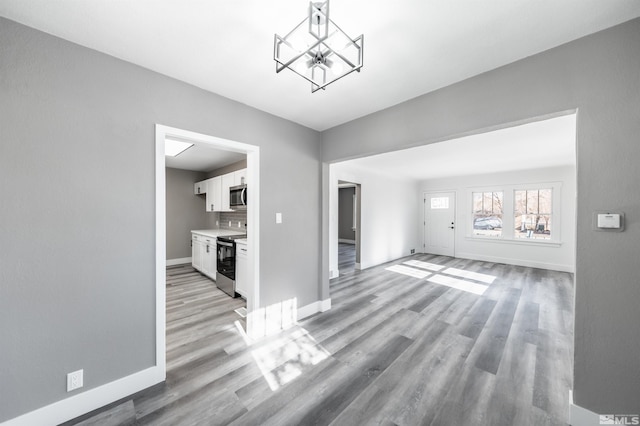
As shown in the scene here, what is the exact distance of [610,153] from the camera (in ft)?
4.83

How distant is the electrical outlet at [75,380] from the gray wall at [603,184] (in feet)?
11.2

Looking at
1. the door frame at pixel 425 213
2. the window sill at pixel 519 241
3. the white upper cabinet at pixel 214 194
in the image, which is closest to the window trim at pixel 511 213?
the window sill at pixel 519 241

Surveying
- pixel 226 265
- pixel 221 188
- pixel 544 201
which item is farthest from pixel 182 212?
pixel 544 201

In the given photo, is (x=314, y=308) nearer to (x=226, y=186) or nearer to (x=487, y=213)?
(x=226, y=186)

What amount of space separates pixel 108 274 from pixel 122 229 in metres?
0.34

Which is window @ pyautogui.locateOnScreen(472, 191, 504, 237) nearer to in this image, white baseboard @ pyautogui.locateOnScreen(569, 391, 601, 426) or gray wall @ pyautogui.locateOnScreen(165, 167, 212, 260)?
white baseboard @ pyautogui.locateOnScreen(569, 391, 601, 426)

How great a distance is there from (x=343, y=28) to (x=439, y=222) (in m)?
7.34

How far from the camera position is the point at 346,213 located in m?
10.9

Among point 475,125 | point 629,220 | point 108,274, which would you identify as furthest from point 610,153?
point 108,274

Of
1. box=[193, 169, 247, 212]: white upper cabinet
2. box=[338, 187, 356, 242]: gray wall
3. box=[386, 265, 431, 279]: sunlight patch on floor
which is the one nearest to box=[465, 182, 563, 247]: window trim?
box=[386, 265, 431, 279]: sunlight patch on floor

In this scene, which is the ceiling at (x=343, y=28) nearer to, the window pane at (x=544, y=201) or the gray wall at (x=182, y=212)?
the gray wall at (x=182, y=212)

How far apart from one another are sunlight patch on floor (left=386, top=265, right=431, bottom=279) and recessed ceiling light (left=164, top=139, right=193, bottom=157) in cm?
500

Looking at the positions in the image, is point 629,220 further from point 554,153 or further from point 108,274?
point 554,153

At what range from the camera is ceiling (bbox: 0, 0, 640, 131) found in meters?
1.36
